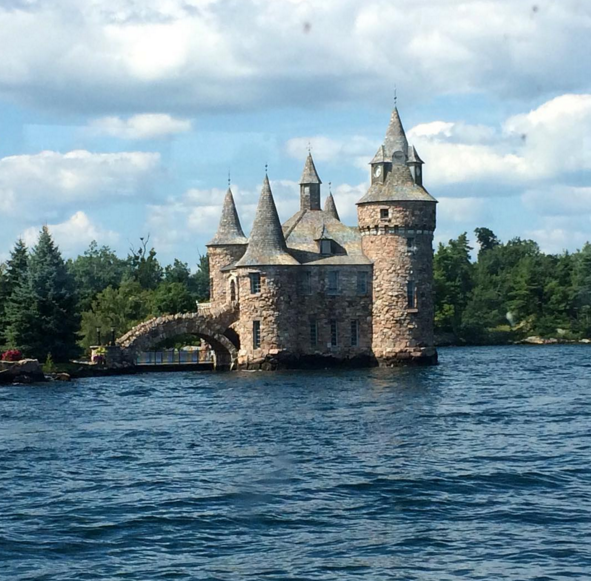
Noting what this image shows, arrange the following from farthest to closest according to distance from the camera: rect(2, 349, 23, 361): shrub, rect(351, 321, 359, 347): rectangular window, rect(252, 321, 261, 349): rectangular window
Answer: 1. rect(351, 321, 359, 347): rectangular window
2. rect(252, 321, 261, 349): rectangular window
3. rect(2, 349, 23, 361): shrub

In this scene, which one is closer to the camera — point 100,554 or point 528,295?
point 100,554

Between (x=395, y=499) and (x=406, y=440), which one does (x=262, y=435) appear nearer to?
(x=406, y=440)

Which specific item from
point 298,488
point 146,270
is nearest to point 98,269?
point 146,270

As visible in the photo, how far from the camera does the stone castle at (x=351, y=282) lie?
246 feet

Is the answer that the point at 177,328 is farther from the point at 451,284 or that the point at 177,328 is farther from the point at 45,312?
the point at 451,284

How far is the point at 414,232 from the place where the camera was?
75.4 m

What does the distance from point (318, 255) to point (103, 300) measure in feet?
97.0

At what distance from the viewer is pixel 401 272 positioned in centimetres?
7562

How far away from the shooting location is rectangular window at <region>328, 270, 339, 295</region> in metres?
77.3

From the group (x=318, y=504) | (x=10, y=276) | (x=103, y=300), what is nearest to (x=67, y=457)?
(x=318, y=504)

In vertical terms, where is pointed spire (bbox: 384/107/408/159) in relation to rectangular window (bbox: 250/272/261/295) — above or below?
above

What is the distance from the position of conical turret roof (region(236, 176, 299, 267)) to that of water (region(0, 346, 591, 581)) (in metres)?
20.0

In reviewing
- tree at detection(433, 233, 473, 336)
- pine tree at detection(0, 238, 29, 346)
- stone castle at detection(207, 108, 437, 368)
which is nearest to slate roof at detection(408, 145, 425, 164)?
stone castle at detection(207, 108, 437, 368)

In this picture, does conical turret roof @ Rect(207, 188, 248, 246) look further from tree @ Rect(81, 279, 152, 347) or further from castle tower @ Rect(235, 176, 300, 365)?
tree @ Rect(81, 279, 152, 347)
